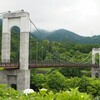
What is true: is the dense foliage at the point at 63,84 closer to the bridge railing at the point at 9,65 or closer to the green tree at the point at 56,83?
the green tree at the point at 56,83

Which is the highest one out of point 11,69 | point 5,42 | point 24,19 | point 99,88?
point 24,19

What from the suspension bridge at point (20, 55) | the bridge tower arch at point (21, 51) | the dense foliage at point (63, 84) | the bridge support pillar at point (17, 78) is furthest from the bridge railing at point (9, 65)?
the dense foliage at point (63, 84)

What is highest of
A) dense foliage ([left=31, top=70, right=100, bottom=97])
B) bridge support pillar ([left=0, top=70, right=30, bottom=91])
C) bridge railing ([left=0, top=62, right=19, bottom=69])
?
bridge railing ([left=0, top=62, right=19, bottom=69])

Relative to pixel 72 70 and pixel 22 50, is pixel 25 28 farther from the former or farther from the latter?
pixel 72 70

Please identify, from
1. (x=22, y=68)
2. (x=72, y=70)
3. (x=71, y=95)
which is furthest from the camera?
(x=72, y=70)

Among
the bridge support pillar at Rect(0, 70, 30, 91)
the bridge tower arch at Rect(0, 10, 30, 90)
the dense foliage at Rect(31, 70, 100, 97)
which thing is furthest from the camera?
the dense foliage at Rect(31, 70, 100, 97)

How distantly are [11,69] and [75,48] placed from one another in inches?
2410

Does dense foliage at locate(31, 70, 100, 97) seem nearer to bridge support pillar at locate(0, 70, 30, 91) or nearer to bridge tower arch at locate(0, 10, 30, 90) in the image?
bridge support pillar at locate(0, 70, 30, 91)

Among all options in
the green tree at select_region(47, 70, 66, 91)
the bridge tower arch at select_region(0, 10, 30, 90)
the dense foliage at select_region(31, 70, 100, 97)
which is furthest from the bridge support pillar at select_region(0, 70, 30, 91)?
the green tree at select_region(47, 70, 66, 91)

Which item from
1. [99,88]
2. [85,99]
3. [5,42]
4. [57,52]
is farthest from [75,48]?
[85,99]

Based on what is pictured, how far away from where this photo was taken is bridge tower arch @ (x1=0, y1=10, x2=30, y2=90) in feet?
87.5

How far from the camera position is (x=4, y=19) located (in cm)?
2889

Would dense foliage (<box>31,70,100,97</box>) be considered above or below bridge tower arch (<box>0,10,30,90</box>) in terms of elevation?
below

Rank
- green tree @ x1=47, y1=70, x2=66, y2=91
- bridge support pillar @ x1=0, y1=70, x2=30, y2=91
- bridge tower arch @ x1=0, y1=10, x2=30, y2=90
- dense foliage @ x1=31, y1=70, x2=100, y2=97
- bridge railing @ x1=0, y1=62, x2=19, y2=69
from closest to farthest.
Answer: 1. bridge railing @ x1=0, y1=62, x2=19, y2=69
2. bridge support pillar @ x1=0, y1=70, x2=30, y2=91
3. bridge tower arch @ x1=0, y1=10, x2=30, y2=90
4. green tree @ x1=47, y1=70, x2=66, y2=91
5. dense foliage @ x1=31, y1=70, x2=100, y2=97
